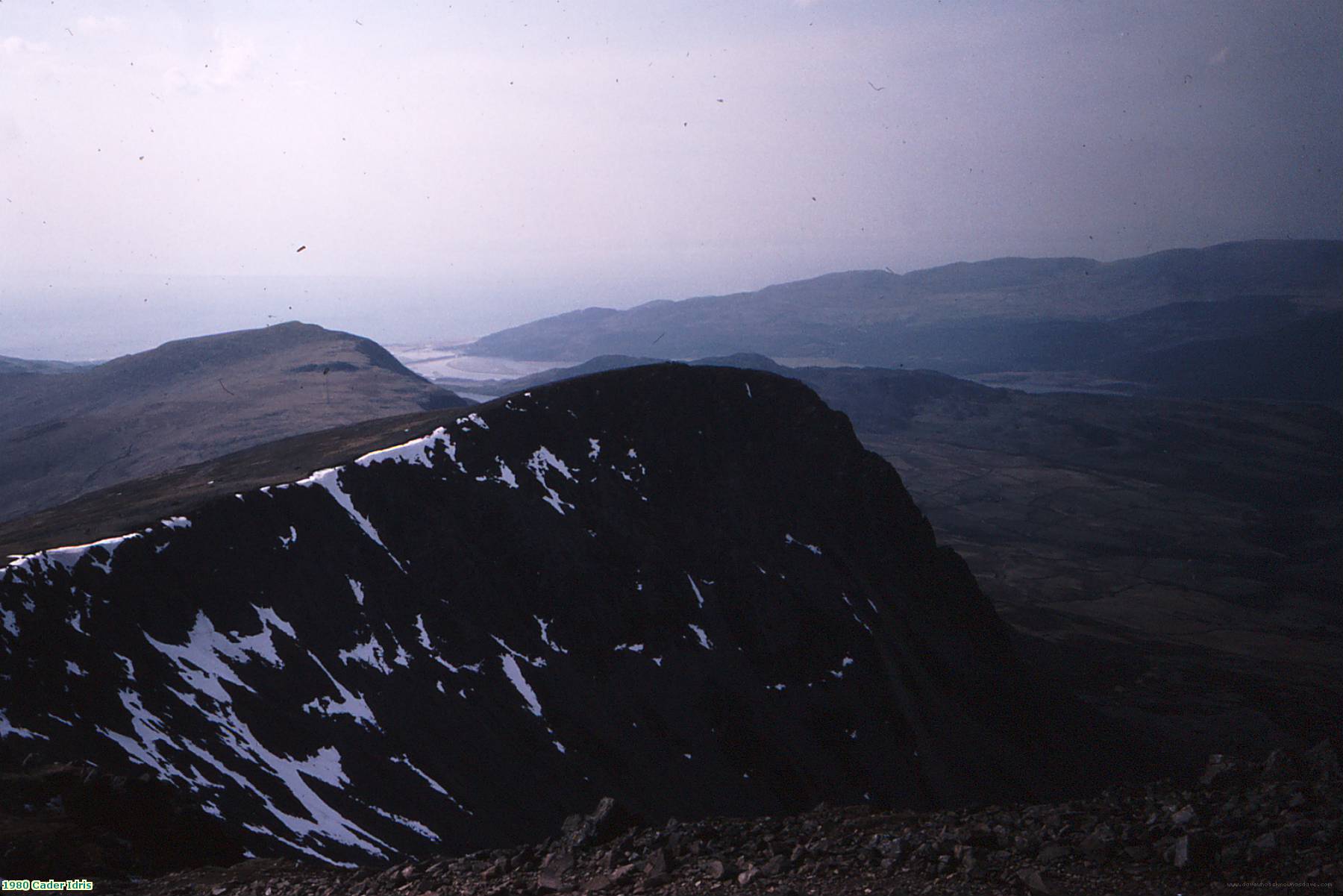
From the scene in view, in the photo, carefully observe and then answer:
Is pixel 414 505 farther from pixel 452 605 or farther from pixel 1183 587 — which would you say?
pixel 1183 587

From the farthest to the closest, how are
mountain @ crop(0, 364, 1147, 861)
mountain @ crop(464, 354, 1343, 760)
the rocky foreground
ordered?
mountain @ crop(464, 354, 1343, 760), mountain @ crop(0, 364, 1147, 861), the rocky foreground

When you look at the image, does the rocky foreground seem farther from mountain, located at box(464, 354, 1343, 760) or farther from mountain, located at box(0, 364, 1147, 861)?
mountain, located at box(464, 354, 1343, 760)

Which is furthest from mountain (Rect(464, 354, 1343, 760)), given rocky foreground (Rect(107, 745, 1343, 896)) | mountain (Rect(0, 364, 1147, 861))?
rocky foreground (Rect(107, 745, 1343, 896))

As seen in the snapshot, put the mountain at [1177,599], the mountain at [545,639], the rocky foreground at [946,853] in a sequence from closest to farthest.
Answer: the rocky foreground at [946,853] < the mountain at [545,639] < the mountain at [1177,599]

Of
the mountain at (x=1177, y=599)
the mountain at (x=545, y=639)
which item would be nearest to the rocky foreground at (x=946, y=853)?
the mountain at (x=545, y=639)

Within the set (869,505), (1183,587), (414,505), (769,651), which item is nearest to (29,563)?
(414,505)

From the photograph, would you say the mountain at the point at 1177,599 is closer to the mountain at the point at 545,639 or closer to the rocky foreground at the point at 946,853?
the mountain at the point at 545,639

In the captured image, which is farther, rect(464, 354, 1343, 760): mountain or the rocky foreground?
rect(464, 354, 1343, 760): mountain
